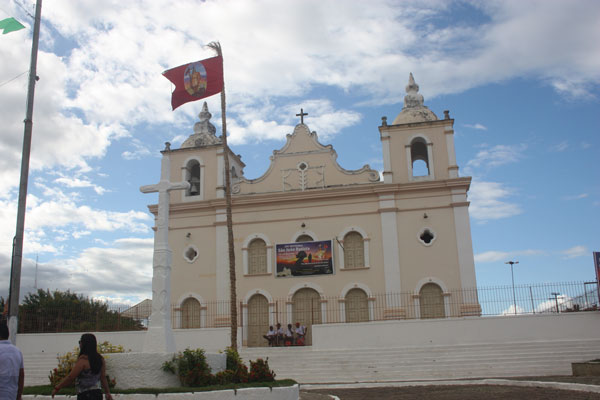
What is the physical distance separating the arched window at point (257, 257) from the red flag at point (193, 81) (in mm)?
8635

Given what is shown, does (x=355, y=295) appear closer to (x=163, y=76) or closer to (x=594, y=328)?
(x=594, y=328)

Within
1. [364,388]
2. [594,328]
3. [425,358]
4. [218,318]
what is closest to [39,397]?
[364,388]

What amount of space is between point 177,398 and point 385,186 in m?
14.7

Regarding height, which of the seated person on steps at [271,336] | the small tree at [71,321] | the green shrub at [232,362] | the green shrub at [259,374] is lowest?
the green shrub at [259,374]

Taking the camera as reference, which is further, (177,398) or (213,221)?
(213,221)

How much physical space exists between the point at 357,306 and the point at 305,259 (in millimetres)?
2851

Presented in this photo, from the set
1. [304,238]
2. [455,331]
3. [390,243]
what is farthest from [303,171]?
[455,331]

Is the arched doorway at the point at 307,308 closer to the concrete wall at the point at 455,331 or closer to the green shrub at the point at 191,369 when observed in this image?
the concrete wall at the point at 455,331

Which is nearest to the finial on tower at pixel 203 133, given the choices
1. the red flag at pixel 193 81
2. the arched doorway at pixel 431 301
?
the red flag at pixel 193 81

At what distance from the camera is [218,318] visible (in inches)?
887

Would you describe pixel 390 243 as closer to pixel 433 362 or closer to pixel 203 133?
pixel 433 362

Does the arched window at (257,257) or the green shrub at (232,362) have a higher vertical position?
the arched window at (257,257)

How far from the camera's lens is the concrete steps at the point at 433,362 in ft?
54.1

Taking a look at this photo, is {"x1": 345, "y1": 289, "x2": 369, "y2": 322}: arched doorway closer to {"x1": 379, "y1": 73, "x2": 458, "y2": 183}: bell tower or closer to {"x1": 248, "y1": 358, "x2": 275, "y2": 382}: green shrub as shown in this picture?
{"x1": 379, "y1": 73, "x2": 458, "y2": 183}: bell tower
